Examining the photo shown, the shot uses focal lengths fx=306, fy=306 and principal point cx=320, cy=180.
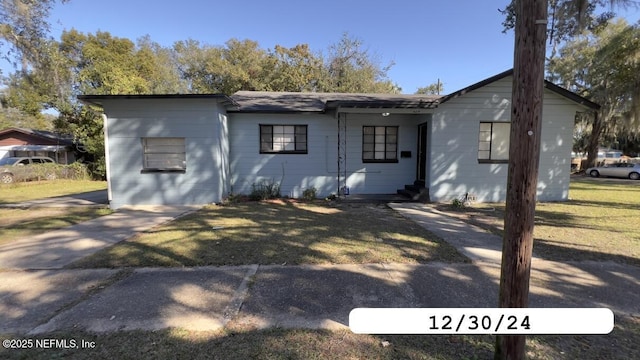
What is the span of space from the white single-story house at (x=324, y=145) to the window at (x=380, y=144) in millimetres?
35

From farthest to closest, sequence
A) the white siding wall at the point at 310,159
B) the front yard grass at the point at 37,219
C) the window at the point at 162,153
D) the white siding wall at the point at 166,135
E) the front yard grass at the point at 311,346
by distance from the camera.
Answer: the white siding wall at the point at 310,159
the window at the point at 162,153
the white siding wall at the point at 166,135
the front yard grass at the point at 37,219
the front yard grass at the point at 311,346

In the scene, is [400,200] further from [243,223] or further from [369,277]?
[369,277]

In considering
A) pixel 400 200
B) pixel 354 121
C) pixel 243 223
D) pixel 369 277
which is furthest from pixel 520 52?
pixel 354 121

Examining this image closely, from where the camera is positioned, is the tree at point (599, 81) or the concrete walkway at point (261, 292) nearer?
the concrete walkway at point (261, 292)

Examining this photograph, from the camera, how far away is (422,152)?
10.5m

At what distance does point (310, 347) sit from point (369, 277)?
1543 mm

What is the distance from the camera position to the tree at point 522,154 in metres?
1.93

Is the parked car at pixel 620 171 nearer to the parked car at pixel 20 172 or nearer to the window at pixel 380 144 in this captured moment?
the window at pixel 380 144

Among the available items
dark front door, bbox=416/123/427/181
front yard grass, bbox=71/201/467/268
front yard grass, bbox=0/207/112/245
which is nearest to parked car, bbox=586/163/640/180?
dark front door, bbox=416/123/427/181

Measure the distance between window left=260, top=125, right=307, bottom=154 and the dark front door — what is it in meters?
4.01

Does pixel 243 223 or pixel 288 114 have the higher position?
pixel 288 114

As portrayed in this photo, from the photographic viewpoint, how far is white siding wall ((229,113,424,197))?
33.9ft

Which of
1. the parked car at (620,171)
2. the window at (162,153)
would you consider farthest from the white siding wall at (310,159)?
the parked car at (620,171)

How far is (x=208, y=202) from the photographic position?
30.4 ft
